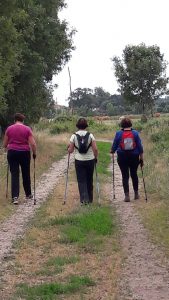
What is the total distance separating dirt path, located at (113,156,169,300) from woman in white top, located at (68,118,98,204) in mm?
2261

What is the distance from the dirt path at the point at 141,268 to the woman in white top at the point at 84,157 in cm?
226

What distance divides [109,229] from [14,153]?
4231 millimetres

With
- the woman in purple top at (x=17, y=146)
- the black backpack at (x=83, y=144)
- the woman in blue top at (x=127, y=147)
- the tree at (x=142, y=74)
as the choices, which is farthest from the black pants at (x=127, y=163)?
the tree at (x=142, y=74)

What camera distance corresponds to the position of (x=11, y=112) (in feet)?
92.2

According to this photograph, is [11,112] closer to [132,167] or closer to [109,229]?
[132,167]

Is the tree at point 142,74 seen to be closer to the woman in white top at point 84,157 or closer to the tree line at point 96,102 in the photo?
the tree line at point 96,102

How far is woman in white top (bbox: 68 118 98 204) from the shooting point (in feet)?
39.4

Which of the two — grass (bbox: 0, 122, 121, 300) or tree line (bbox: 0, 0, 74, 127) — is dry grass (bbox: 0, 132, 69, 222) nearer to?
grass (bbox: 0, 122, 121, 300)

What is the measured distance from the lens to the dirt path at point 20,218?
842 cm

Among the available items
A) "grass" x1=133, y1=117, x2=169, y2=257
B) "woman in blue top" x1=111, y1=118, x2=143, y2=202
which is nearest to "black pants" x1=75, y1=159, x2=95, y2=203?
"woman in blue top" x1=111, y1=118, x2=143, y2=202

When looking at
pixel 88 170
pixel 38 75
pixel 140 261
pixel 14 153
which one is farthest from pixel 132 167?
pixel 38 75

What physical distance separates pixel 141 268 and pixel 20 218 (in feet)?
13.5

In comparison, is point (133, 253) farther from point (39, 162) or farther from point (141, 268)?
point (39, 162)

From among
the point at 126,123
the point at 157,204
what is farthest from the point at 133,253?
the point at 126,123
